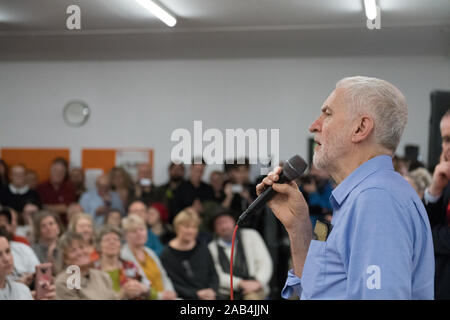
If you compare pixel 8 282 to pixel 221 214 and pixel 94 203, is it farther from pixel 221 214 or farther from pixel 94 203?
pixel 221 214

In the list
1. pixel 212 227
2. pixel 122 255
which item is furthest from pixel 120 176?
pixel 212 227

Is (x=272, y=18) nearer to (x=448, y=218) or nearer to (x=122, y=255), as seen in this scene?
(x=448, y=218)

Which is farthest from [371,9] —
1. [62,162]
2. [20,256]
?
[20,256]

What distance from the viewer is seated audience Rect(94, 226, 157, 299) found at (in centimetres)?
261

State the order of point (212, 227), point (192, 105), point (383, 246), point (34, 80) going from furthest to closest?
point (212, 227) → point (192, 105) → point (34, 80) → point (383, 246)

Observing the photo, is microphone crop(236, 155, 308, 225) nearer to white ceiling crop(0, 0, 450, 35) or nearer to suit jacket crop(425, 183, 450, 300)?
white ceiling crop(0, 0, 450, 35)

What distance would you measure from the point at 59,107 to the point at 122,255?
1505 mm

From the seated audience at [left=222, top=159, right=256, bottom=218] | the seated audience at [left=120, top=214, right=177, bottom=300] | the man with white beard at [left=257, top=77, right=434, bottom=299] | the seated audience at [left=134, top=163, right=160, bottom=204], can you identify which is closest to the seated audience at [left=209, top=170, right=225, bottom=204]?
the seated audience at [left=222, top=159, right=256, bottom=218]

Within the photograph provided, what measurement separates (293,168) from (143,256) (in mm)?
2181

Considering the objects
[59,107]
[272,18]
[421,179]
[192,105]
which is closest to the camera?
[272,18]

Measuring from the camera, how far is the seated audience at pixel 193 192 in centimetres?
Answer: 254

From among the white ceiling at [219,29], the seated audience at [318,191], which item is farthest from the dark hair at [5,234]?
the seated audience at [318,191]

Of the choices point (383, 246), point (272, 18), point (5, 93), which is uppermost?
point (272, 18)
